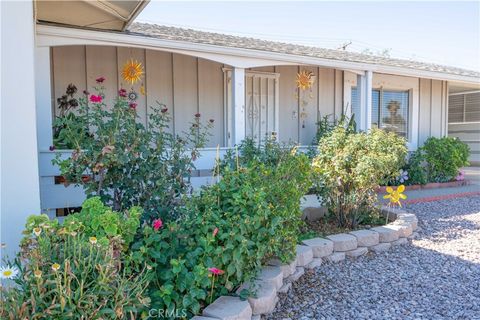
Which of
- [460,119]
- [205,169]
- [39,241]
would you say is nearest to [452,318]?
[39,241]

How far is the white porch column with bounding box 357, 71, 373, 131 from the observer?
712 centimetres

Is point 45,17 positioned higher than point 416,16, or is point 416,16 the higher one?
point 416,16

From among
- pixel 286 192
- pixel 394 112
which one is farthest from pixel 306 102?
pixel 286 192

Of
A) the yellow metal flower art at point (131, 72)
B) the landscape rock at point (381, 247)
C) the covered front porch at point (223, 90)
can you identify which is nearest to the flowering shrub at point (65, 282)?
the covered front porch at point (223, 90)

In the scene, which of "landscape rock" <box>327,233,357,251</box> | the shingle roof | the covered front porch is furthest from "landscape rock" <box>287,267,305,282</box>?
the shingle roof

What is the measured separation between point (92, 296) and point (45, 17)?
164 inches

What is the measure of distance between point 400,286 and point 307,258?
865 millimetres

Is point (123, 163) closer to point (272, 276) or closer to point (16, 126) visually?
point (16, 126)

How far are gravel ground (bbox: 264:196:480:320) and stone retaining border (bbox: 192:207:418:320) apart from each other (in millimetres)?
91

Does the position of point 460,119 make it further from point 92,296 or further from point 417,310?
point 92,296

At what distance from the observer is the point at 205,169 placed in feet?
18.4

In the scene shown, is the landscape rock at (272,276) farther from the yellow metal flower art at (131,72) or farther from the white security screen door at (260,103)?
the white security screen door at (260,103)

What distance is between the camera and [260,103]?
7.94 meters

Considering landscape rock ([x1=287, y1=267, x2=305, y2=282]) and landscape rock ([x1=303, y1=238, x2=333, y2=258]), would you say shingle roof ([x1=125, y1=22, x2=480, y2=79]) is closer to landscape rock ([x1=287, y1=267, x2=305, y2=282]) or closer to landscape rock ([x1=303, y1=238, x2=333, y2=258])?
landscape rock ([x1=303, y1=238, x2=333, y2=258])
